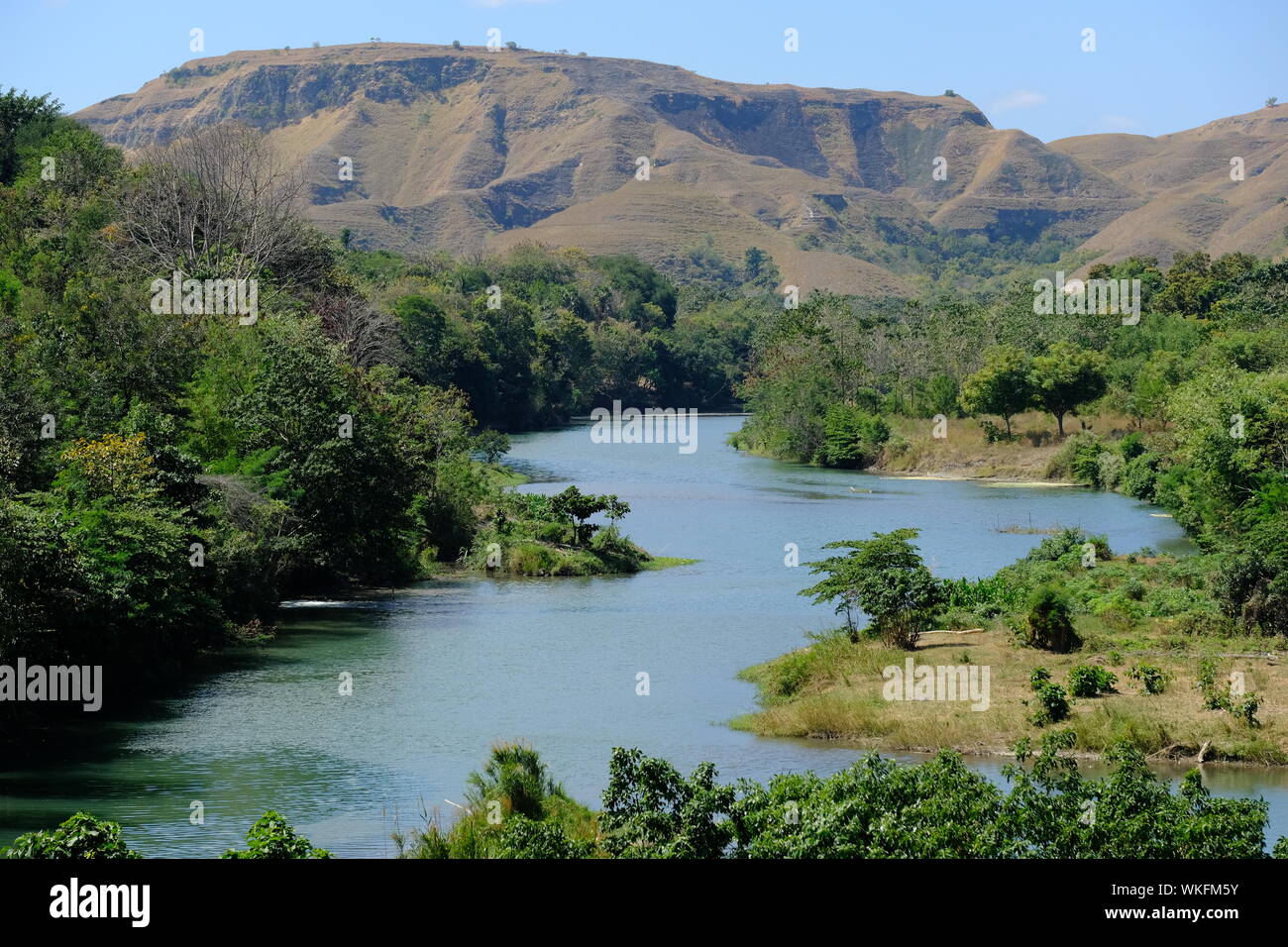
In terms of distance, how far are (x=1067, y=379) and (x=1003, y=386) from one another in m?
3.61

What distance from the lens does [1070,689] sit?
26531 mm

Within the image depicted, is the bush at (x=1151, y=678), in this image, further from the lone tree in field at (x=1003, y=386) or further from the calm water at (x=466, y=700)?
the lone tree in field at (x=1003, y=386)

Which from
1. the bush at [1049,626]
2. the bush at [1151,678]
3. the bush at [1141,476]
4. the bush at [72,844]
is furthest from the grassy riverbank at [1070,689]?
the bush at [1141,476]

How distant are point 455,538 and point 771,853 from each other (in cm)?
3526

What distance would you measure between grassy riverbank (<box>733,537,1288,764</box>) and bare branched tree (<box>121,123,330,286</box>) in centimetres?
3436

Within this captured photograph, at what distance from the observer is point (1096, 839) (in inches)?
579

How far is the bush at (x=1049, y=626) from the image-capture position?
29891mm

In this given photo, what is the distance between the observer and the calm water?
22.5m

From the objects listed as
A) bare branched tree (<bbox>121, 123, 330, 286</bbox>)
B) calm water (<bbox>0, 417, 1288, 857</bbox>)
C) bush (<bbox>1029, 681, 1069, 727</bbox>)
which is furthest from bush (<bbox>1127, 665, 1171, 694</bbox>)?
bare branched tree (<bbox>121, 123, 330, 286</bbox>)

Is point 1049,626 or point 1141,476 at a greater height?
point 1141,476

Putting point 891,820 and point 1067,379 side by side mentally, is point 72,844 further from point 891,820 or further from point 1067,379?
point 1067,379

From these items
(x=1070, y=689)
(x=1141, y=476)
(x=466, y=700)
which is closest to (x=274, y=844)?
(x=466, y=700)

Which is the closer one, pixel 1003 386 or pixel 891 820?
pixel 891 820
